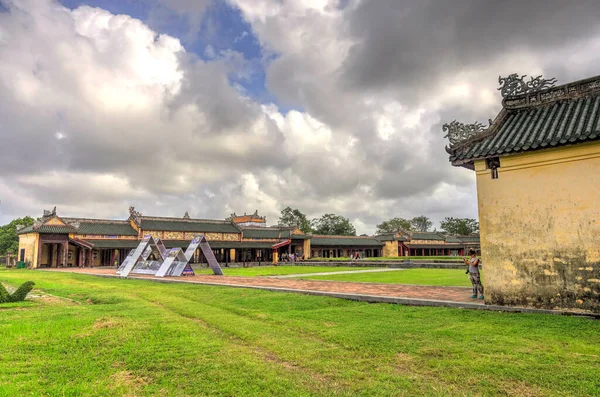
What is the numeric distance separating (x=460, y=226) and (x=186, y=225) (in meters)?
66.1

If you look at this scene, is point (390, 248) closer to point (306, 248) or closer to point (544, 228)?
point (306, 248)

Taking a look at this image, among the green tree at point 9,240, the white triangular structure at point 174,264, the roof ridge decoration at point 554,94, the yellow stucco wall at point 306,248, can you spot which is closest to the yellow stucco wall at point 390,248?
the yellow stucco wall at point 306,248

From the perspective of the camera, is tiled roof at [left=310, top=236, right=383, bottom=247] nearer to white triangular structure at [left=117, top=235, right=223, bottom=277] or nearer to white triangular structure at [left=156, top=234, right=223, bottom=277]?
white triangular structure at [left=117, top=235, right=223, bottom=277]

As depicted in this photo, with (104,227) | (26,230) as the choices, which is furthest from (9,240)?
(104,227)

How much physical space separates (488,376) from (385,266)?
35.7m

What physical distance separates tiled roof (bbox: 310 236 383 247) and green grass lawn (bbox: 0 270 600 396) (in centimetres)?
5023

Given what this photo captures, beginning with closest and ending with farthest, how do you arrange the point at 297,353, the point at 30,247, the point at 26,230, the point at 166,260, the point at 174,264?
the point at 297,353 < the point at 166,260 < the point at 174,264 < the point at 30,247 < the point at 26,230

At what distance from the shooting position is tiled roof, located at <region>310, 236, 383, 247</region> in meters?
60.6

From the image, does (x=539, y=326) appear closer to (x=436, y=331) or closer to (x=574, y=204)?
(x=436, y=331)

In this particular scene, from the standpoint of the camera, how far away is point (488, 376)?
17.1 ft

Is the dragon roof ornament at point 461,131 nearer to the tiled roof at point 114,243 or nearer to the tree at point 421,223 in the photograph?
the tiled roof at point 114,243

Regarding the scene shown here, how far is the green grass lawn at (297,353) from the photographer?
15.9 feet

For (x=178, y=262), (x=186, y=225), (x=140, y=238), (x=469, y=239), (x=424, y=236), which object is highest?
(x=186, y=225)

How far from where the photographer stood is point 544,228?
986 cm
